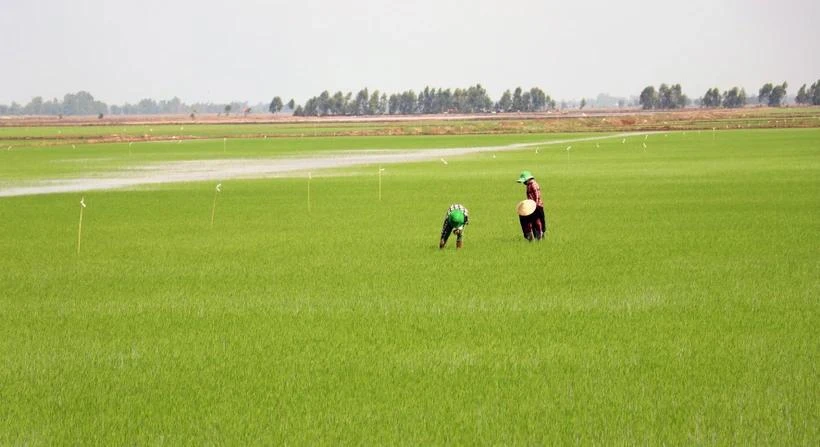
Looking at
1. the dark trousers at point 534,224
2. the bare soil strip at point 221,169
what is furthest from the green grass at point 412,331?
the bare soil strip at point 221,169

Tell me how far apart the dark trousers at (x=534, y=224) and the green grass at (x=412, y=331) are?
0.48 metres

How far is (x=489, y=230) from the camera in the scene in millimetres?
23484

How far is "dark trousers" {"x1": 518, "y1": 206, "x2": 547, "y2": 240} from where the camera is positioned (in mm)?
20125

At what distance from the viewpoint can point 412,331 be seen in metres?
12.2

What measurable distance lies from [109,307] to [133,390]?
15.5 feet

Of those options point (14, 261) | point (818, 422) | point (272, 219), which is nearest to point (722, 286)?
point (818, 422)

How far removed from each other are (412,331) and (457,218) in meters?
6.55

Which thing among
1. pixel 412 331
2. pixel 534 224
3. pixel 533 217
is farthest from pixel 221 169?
pixel 412 331

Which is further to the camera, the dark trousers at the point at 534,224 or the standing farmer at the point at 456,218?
the dark trousers at the point at 534,224

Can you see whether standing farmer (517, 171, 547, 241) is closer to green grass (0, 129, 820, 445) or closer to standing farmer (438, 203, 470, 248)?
green grass (0, 129, 820, 445)

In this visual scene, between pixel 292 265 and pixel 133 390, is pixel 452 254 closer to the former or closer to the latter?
pixel 292 265

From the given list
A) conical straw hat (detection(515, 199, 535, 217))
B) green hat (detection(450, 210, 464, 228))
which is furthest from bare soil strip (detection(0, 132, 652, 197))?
conical straw hat (detection(515, 199, 535, 217))

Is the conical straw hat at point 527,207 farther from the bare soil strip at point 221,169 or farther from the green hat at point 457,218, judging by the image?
the bare soil strip at point 221,169

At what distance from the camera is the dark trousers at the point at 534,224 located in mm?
20125
